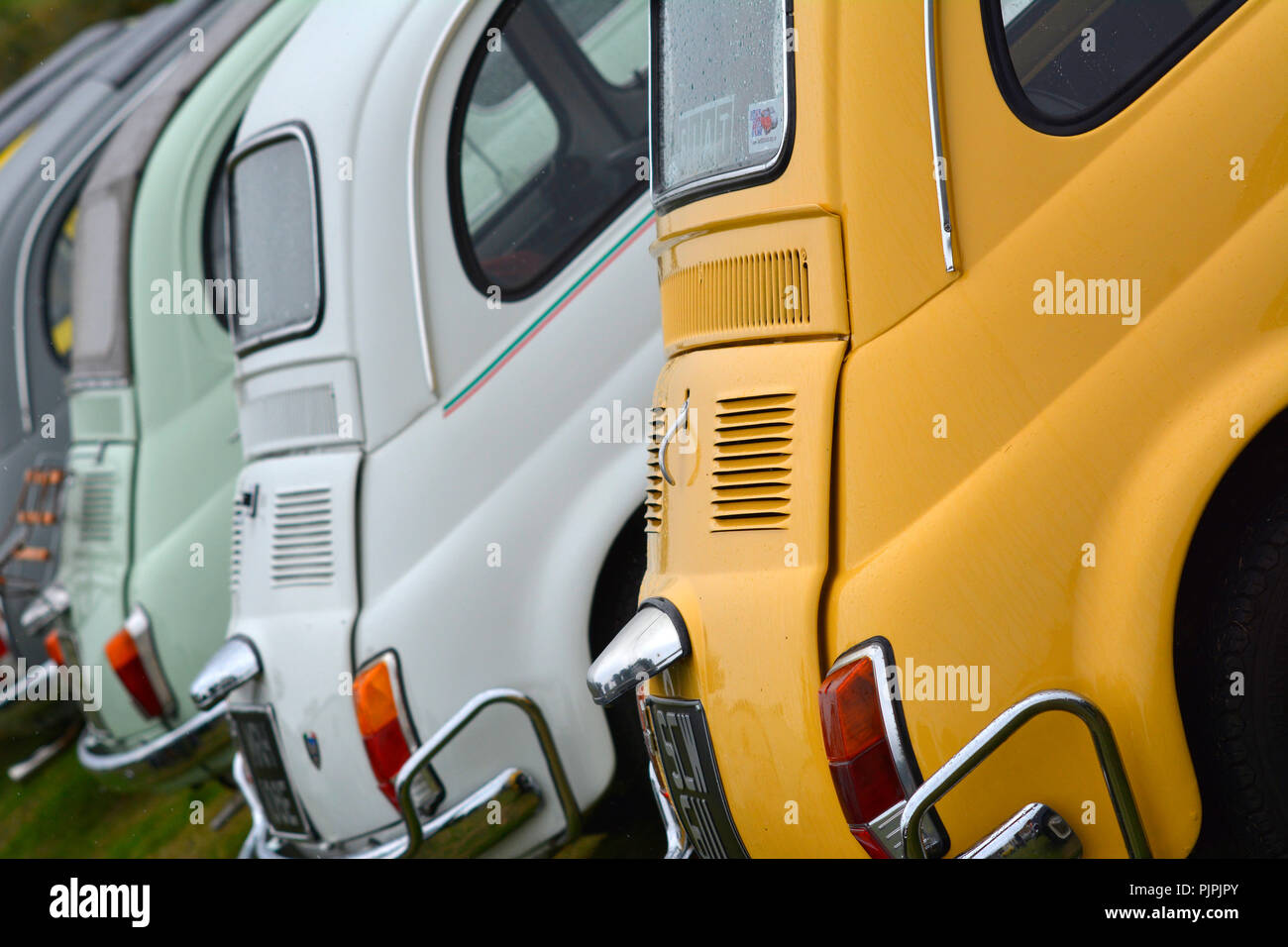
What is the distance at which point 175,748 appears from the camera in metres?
5.20

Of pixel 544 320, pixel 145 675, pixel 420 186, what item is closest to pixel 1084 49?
pixel 544 320

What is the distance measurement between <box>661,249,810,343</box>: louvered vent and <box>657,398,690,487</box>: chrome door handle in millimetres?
171

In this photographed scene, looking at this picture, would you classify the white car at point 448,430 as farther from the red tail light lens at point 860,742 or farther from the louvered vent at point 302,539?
the red tail light lens at point 860,742

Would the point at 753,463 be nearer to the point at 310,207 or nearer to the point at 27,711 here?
the point at 310,207

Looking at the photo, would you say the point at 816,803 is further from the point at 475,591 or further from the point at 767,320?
the point at 475,591

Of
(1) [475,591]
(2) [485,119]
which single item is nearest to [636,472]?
(1) [475,591]

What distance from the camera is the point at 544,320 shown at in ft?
12.9

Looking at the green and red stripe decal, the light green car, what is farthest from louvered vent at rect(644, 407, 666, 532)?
the light green car

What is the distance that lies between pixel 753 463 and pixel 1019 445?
517 mm

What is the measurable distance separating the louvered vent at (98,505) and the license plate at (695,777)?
135 inches

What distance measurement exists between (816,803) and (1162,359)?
3.47ft

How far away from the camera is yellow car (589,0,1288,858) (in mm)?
2523

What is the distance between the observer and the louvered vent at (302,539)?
13.2 feet

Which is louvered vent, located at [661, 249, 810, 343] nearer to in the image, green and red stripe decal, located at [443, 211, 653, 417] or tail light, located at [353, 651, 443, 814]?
green and red stripe decal, located at [443, 211, 653, 417]
